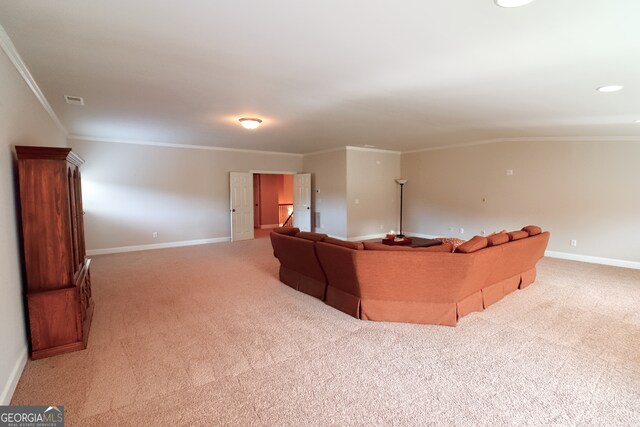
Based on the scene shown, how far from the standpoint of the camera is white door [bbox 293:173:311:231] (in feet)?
29.2

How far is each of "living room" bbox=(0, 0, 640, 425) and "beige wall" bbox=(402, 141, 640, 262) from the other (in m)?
0.04

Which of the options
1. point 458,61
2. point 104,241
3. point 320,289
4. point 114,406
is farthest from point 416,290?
point 104,241

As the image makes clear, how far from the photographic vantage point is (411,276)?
119 inches

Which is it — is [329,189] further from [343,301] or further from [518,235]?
[343,301]

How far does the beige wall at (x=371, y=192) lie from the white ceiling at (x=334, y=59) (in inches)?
128

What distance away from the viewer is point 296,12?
1887 mm

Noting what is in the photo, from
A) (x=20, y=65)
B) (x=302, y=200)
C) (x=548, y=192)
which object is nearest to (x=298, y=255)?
(x=20, y=65)

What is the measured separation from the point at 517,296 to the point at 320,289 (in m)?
2.59

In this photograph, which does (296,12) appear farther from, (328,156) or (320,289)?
(328,156)

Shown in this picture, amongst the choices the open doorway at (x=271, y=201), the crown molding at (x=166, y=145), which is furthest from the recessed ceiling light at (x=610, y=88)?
the open doorway at (x=271, y=201)

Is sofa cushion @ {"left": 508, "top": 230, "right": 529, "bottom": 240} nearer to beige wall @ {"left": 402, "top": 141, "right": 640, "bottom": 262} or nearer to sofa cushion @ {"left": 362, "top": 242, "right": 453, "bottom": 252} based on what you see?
sofa cushion @ {"left": 362, "top": 242, "right": 453, "bottom": 252}

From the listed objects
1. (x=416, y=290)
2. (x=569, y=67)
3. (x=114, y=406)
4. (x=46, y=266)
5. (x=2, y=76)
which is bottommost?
(x=114, y=406)

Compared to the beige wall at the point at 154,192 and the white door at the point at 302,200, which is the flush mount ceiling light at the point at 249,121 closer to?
the beige wall at the point at 154,192

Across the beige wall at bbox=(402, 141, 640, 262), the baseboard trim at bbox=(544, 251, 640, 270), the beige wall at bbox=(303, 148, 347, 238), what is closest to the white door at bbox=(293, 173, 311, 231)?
the beige wall at bbox=(303, 148, 347, 238)
